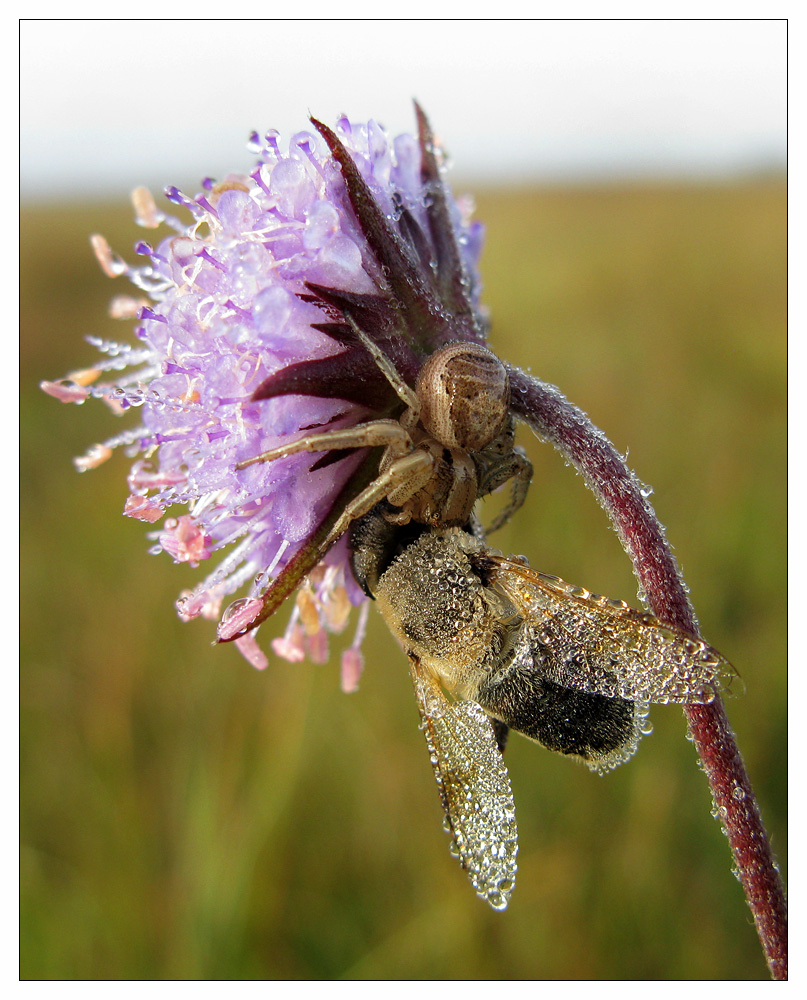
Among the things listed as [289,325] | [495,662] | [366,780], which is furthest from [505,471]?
[366,780]

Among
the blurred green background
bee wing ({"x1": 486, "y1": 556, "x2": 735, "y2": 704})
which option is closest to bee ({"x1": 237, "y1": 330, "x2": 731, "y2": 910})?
bee wing ({"x1": 486, "y1": 556, "x2": 735, "y2": 704})

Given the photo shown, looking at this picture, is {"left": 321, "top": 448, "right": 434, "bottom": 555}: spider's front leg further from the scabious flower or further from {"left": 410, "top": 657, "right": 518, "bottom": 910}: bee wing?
{"left": 410, "top": 657, "right": 518, "bottom": 910}: bee wing

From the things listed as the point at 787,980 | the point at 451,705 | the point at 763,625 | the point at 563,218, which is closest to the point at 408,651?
the point at 451,705

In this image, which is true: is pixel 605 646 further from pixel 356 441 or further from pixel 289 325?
pixel 289 325

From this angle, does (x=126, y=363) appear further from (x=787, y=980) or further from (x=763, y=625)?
(x=763, y=625)

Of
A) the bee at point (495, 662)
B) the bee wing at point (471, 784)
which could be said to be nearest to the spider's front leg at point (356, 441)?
the bee at point (495, 662)

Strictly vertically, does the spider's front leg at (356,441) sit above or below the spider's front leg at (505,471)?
above

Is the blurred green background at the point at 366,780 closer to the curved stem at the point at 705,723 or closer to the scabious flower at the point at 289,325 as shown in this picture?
the scabious flower at the point at 289,325

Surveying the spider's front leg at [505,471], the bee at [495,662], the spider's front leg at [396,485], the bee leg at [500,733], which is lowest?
the bee leg at [500,733]
